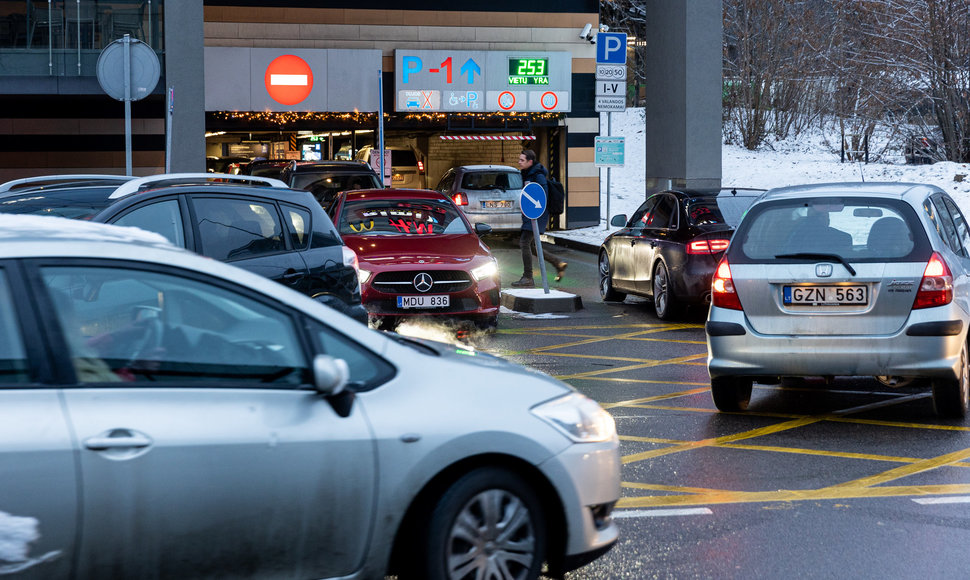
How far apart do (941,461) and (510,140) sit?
1235 inches

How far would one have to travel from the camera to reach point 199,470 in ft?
13.0

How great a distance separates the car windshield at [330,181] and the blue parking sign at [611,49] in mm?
4988

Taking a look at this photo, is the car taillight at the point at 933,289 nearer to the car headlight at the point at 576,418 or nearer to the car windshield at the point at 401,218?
the car headlight at the point at 576,418

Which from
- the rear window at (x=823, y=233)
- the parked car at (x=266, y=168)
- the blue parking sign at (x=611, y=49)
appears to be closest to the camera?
the rear window at (x=823, y=233)

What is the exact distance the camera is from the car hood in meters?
12.5

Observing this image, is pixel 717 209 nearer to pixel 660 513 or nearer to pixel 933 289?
pixel 933 289

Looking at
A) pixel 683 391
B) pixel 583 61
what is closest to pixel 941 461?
pixel 683 391

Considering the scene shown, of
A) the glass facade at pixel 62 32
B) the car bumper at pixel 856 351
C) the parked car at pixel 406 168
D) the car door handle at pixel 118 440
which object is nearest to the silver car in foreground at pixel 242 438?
the car door handle at pixel 118 440

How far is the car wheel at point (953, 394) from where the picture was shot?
8312mm

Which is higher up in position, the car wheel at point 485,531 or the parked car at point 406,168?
the parked car at point 406,168

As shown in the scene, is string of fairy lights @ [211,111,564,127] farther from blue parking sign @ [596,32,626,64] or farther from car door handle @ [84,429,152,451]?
car door handle @ [84,429,152,451]

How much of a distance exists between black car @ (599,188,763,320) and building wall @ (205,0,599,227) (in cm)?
1671

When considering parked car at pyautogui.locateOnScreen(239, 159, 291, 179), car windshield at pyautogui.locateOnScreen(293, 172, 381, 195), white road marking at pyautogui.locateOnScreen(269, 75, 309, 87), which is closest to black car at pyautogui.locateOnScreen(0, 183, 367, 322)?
car windshield at pyautogui.locateOnScreen(293, 172, 381, 195)

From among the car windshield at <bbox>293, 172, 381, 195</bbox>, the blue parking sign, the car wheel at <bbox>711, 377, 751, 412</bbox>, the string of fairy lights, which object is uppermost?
the blue parking sign
